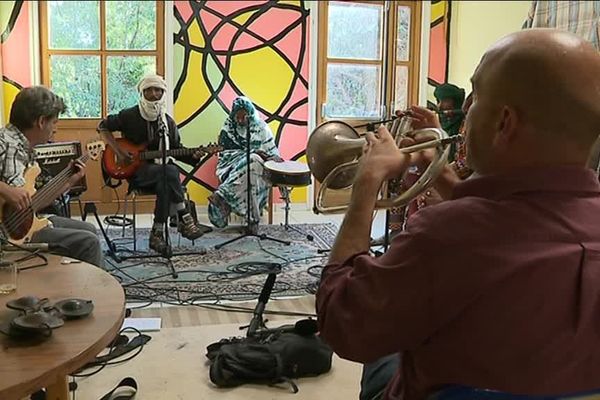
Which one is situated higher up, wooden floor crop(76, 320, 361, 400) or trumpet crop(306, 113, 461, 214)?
trumpet crop(306, 113, 461, 214)

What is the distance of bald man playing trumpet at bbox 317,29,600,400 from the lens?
0.93 meters

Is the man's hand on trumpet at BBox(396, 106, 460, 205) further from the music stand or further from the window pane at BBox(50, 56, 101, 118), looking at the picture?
the window pane at BBox(50, 56, 101, 118)

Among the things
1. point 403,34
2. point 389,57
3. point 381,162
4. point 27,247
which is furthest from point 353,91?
point 381,162

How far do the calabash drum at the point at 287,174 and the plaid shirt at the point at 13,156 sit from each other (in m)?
2.11

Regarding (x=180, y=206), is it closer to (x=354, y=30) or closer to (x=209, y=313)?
(x=209, y=313)

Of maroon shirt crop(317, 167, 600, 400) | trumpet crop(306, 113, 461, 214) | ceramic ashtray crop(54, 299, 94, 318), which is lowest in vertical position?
ceramic ashtray crop(54, 299, 94, 318)

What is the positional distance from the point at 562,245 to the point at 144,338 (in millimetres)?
2372

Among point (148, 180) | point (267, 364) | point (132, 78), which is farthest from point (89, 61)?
point (267, 364)

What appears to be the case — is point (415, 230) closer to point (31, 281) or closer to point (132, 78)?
point (31, 281)

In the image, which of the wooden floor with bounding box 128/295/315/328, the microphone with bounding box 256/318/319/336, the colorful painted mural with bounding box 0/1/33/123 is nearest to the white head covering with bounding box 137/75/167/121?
the colorful painted mural with bounding box 0/1/33/123

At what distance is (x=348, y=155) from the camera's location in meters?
1.60

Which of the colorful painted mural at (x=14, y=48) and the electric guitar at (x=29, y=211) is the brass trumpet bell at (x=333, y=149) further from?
the colorful painted mural at (x=14, y=48)

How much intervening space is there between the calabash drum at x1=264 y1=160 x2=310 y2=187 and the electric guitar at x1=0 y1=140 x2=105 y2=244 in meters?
1.77

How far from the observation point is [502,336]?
93 centimetres
